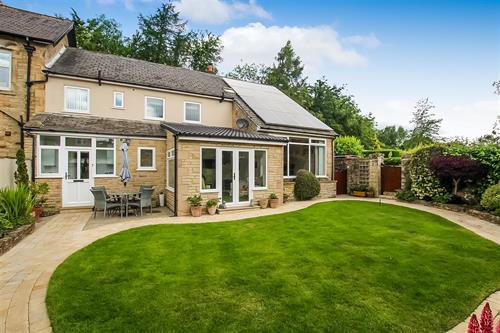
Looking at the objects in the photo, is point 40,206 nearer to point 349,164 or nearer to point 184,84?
point 184,84

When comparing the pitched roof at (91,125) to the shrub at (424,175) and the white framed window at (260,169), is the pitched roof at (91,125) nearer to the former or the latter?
the white framed window at (260,169)

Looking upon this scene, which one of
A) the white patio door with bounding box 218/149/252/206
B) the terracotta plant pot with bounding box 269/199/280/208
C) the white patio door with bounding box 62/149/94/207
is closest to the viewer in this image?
the white patio door with bounding box 62/149/94/207

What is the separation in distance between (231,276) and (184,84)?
1430 cm

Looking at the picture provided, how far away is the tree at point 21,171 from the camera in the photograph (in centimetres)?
1025

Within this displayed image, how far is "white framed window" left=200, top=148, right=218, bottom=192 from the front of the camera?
11180 mm

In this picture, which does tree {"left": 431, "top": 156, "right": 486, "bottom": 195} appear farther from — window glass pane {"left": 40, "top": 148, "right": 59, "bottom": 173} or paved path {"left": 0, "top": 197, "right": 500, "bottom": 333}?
window glass pane {"left": 40, "top": 148, "right": 59, "bottom": 173}

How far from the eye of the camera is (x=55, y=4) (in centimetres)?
2306

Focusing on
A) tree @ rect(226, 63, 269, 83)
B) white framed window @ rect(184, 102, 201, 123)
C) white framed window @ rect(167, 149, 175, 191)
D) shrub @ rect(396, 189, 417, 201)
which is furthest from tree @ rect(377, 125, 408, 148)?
white framed window @ rect(167, 149, 175, 191)

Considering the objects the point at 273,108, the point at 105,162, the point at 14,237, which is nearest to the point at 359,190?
the point at 273,108

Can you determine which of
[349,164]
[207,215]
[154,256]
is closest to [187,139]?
[207,215]

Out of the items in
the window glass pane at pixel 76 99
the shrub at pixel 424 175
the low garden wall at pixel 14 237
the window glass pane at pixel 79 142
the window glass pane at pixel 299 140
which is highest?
the window glass pane at pixel 76 99

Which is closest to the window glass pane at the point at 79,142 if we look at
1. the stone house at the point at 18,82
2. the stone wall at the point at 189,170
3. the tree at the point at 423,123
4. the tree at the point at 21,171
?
the stone house at the point at 18,82

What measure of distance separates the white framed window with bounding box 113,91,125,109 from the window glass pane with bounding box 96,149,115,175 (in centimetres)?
284

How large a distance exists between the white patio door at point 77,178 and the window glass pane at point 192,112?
5962 millimetres
